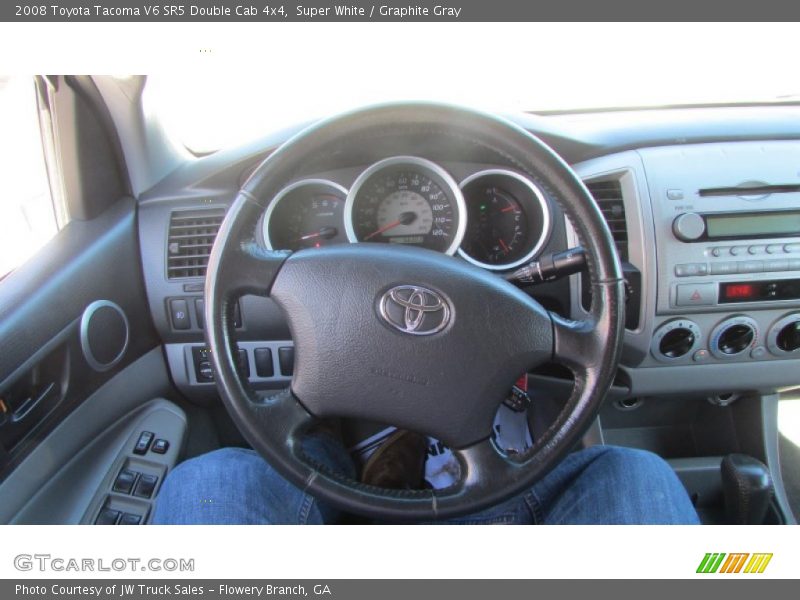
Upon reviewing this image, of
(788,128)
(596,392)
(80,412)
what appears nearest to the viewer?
(596,392)

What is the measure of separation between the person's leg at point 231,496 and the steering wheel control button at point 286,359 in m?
0.34

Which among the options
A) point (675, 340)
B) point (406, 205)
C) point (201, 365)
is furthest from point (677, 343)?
point (201, 365)

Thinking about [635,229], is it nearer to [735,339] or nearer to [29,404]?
[735,339]

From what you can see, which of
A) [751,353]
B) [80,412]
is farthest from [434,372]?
[751,353]

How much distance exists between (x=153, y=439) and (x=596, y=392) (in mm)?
1202

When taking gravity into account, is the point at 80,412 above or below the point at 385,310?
below

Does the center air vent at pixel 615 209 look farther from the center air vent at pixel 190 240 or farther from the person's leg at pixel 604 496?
the center air vent at pixel 190 240

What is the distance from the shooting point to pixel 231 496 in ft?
3.50

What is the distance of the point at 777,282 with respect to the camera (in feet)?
4.74

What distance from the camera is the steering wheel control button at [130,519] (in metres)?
1.39

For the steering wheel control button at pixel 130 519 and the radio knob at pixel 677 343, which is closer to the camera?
the steering wheel control button at pixel 130 519

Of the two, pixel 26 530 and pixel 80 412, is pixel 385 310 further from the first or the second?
pixel 80 412

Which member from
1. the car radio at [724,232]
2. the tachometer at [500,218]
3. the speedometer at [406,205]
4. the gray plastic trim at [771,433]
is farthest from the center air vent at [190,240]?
the gray plastic trim at [771,433]

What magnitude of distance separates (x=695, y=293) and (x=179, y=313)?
54.4 inches
